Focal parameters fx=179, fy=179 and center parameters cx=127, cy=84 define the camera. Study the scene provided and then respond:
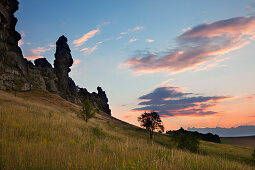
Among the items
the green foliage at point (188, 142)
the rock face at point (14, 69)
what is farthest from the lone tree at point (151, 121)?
the rock face at point (14, 69)

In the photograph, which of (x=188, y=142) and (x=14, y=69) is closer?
(x=188, y=142)

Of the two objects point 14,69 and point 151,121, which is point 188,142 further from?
point 14,69

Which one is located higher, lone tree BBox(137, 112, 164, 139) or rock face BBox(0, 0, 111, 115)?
rock face BBox(0, 0, 111, 115)

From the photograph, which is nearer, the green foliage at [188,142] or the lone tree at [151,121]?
the green foliage at [188,142]

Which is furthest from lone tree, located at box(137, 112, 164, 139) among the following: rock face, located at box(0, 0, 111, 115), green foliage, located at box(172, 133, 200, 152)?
rock face, located at box(0, 0, 111, 115)

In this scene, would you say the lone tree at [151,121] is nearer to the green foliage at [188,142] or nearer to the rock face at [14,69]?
the green foliage at [188,142]

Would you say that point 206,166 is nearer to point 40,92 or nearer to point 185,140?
point 185,140

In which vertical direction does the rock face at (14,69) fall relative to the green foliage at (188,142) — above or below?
above

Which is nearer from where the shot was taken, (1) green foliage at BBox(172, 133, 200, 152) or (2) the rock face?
(1) green foliage at BBox(172, 133, 200, 152)

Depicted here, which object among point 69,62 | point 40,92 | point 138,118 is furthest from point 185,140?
point 69,62

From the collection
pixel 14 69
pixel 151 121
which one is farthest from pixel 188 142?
pixel 14 69

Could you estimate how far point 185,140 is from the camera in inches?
1409

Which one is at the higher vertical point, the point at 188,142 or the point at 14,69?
the point at 14,69

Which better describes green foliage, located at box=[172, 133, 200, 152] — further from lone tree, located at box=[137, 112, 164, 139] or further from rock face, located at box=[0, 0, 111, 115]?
rock face, located at box=[0, 0, 111, 115]
